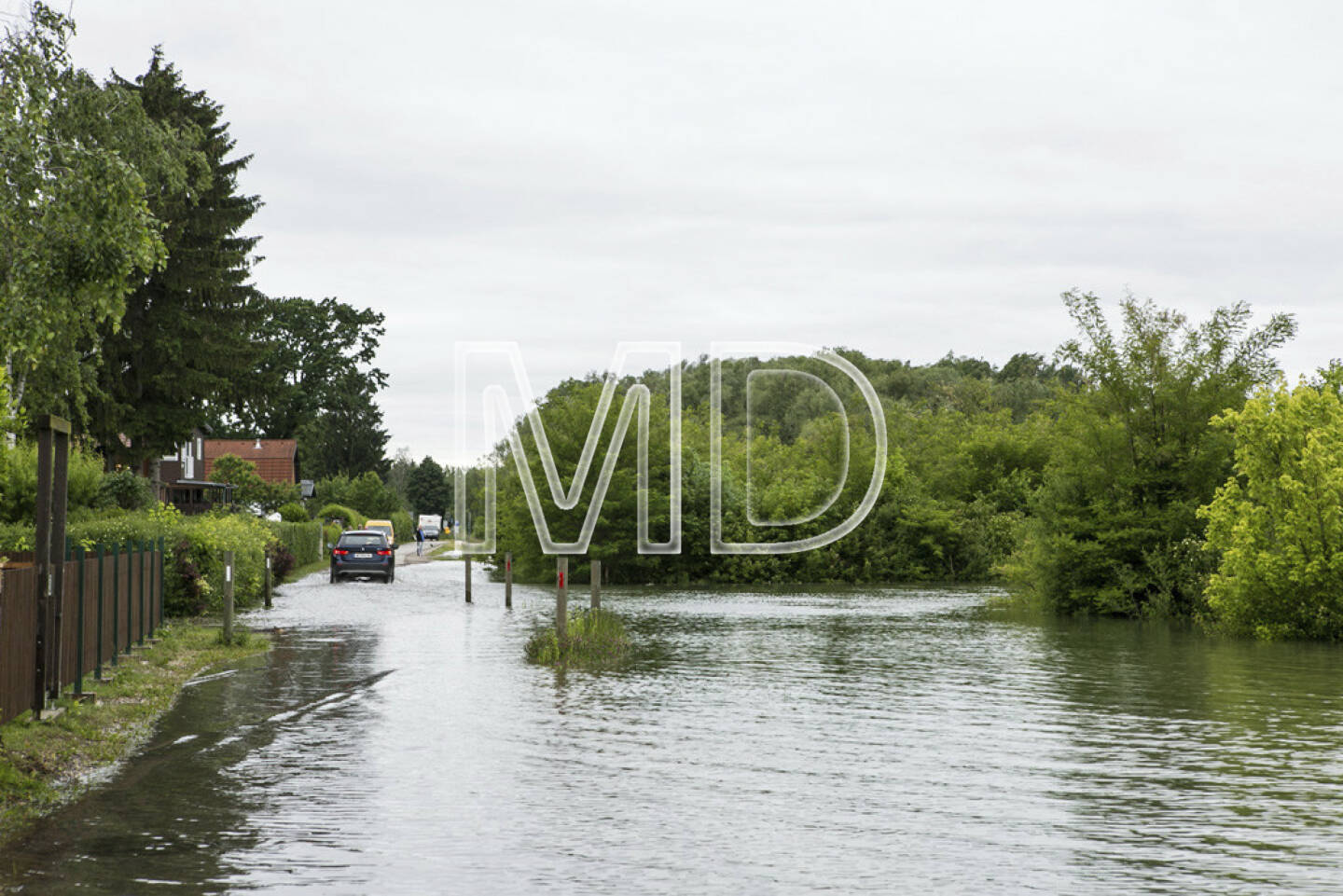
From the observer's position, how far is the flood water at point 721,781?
27.2 feet

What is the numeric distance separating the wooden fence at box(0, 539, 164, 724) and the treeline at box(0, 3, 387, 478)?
1772 mm

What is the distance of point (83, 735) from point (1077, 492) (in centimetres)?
2946

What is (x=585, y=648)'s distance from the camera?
21.4 meters

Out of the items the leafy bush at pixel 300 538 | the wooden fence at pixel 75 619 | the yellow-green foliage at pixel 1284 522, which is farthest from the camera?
the leafy bush at pixel 300 538

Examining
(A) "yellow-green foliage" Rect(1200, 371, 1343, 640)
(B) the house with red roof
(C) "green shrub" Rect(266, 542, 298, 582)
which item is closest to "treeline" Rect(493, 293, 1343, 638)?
(A) "yellow-green foliage" Rect(1200, 371, 1343, 640)

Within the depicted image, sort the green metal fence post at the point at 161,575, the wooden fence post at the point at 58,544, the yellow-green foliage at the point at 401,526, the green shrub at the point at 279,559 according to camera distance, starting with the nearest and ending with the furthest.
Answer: the wooden fence post at the point at 58,544 → the green metal fence post at the point at 161,575 → the green shrub at the point at 279,559 → the yellow-green foliage at the point at 401,526

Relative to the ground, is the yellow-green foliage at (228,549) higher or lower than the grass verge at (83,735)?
higher

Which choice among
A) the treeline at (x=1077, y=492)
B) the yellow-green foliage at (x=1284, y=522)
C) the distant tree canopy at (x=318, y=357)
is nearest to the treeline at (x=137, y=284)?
the distant tree canopy at (x=318, y=357)

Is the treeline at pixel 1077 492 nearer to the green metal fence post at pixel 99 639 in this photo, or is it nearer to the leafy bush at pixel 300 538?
the leafy bush at pixel 300 538

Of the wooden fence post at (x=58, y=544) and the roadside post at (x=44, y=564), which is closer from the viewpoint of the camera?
the roadside post at (x=44, y=564)

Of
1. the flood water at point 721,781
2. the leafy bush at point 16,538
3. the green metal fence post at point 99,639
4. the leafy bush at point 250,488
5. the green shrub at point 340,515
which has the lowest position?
the flood water at point 721,781

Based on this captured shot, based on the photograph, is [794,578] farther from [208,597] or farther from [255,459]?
[255,459]

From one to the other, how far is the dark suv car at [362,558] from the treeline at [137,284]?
23.6 ft

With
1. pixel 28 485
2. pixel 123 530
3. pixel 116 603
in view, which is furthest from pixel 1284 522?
pixel 28 485
